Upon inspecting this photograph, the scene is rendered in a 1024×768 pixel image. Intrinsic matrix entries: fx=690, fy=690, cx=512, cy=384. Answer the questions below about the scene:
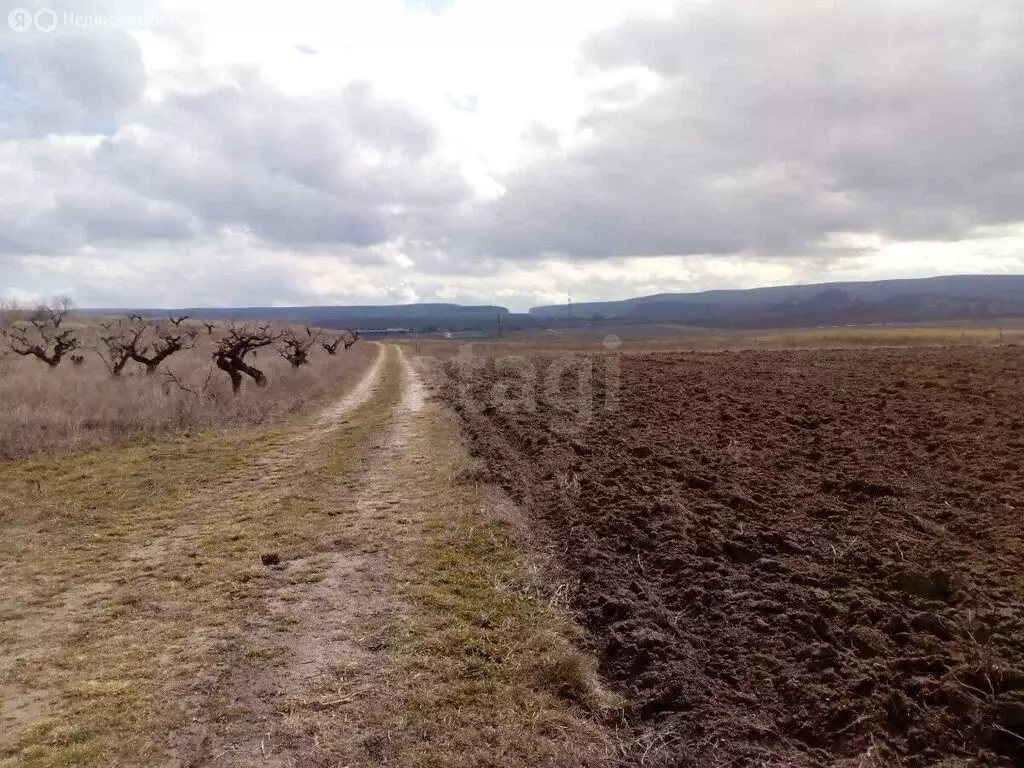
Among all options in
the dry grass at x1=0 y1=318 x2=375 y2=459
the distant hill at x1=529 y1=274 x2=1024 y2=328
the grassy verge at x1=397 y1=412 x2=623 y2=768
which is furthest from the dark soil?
the distant hill at x1=529 y1=274 x2=1024 y2=328

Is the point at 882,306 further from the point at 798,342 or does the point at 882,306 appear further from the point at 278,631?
the point at 278,631

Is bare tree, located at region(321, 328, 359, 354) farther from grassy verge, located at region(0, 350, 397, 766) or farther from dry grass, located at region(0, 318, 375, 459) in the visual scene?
grassy verge, located at region(0, 350, 397, 766)

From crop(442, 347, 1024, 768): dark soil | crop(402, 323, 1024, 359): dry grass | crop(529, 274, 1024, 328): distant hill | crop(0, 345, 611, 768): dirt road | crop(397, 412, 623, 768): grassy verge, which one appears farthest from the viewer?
crop(529, 274, 1024, 328): distant hill

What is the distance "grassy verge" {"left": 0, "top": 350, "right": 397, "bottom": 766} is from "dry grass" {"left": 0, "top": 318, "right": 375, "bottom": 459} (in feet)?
4.52

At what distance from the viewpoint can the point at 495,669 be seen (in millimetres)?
4914

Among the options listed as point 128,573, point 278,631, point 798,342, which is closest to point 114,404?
point 128,573

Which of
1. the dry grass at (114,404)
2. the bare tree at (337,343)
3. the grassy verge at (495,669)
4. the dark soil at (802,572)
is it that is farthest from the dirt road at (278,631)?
the bare tree at (337,343)

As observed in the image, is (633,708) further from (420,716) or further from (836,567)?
(836,567)

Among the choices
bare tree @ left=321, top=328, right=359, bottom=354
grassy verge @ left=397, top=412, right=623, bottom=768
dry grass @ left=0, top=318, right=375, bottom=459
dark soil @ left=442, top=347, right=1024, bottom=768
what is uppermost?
bare tree @ left=321, top=328, right=359, bottom=354

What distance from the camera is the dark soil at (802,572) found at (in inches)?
155

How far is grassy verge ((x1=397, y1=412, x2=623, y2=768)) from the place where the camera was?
4059 millimetres

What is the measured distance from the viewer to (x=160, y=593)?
652cm

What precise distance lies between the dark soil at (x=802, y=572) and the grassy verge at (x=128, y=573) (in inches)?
121

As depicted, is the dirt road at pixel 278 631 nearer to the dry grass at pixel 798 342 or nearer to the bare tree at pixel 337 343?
the dry grass at pixel 798 342
